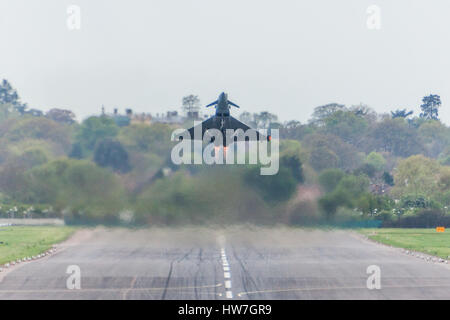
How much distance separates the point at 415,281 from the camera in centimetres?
→ 5078

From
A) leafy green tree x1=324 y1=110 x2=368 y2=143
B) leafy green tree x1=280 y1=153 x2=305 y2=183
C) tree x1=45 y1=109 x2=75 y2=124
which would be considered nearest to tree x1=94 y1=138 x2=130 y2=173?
tree x1=45 y1=109 x2=75 y2=124

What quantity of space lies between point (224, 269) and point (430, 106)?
410 ft

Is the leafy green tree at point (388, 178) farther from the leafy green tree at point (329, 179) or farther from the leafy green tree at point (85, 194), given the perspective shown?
the leafy green tree at point (85, 194)

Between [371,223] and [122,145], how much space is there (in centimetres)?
3472

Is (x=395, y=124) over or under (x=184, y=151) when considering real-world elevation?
over

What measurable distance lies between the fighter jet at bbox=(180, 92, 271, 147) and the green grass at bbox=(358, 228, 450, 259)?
15.9 metres

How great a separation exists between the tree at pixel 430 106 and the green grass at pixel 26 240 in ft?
348

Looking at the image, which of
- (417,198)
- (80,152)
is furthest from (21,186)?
(417,198)

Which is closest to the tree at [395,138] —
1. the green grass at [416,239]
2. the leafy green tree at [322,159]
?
the green grass at [416,239]

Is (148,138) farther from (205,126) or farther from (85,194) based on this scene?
(85,194)

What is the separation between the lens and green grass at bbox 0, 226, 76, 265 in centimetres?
6519

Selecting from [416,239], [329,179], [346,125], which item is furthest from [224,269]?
[346,125]

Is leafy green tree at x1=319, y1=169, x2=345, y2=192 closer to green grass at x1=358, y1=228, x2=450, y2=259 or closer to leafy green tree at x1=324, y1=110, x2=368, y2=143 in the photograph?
green grass at x1=358, y1=228, x2=450, y2=259
